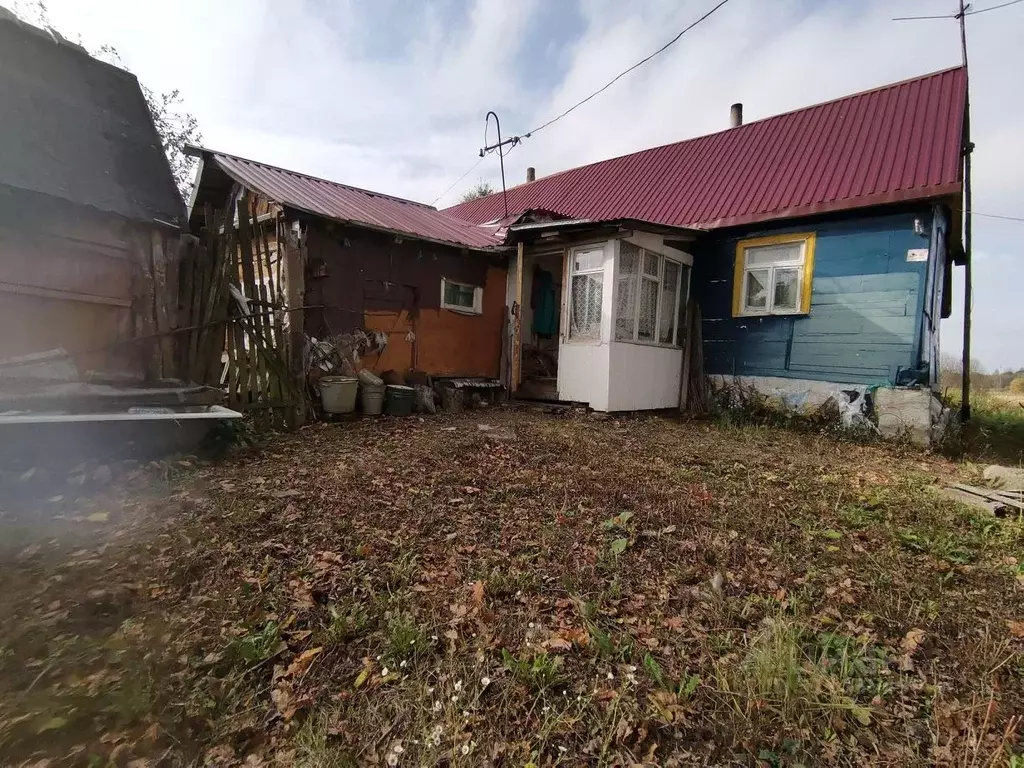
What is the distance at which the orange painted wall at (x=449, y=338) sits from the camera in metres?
8.66

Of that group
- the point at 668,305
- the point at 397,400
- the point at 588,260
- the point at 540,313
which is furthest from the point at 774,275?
the point at 397,400

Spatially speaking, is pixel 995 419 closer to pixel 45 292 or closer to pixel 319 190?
pixel 319 190

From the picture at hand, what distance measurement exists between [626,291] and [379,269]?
14.2 ft

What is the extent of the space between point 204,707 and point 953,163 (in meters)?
10.3

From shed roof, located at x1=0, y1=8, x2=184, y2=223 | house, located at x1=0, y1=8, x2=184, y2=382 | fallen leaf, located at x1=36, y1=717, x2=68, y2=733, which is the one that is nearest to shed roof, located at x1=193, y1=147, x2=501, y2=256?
shed roof, located at x1=0, y1=8, x2=184, y2=223

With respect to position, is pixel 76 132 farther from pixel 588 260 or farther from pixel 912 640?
pixel 912 640

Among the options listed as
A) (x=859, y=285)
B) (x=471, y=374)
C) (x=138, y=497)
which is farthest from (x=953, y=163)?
(x=138, y=497)

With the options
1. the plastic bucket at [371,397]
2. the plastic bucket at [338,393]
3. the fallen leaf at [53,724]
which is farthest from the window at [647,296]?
the fallen leaf at [53,724]

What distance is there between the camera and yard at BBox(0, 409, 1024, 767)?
1.64m

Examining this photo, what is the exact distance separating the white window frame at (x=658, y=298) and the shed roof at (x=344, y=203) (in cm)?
296

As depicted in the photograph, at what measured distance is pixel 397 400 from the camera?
25.9ft

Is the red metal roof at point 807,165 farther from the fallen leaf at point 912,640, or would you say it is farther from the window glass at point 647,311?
the fallen leaf at point 912,640

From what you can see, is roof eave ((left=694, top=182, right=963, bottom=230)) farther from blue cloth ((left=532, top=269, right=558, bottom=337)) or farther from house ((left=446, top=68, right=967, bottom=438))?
blue cloth ((left=532, top=269, right=558, bottom=337))

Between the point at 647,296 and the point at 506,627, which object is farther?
the point at 647,296
